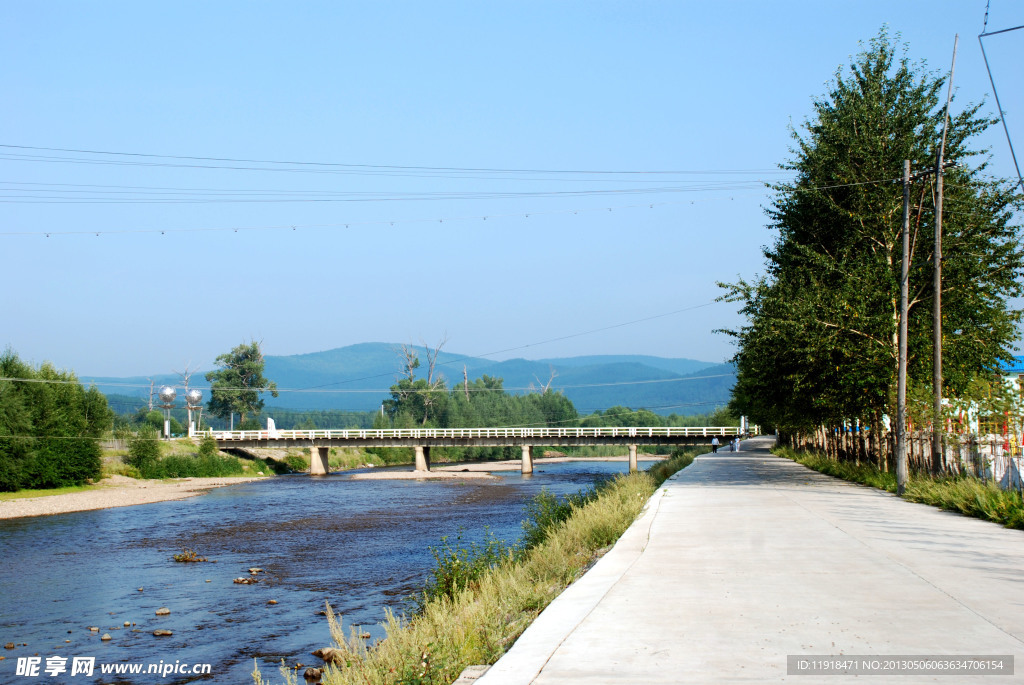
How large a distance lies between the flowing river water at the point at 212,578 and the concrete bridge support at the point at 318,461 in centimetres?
4062

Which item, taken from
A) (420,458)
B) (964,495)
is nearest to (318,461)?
(420,458)

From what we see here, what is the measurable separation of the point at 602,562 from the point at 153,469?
6121 centimetres

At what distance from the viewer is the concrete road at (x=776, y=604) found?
6469 millimetres

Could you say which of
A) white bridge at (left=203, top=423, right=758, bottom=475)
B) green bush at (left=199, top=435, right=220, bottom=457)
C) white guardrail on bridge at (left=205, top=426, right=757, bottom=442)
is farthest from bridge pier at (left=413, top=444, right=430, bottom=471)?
green bush at (left=199, top=435, right=220, bottom=457)

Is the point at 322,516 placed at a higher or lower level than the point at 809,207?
lower

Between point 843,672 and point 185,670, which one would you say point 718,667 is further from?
point 185,670

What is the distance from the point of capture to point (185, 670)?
1241cm

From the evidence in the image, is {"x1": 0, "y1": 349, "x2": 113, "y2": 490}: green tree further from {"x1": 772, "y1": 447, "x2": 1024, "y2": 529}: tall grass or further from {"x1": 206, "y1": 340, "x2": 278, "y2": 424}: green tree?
{"x1": 206, "y1": 340, "x2": 278, "y2": 424}: green tree

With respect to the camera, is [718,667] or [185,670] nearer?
[718,667]

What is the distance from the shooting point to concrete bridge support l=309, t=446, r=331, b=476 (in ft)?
278

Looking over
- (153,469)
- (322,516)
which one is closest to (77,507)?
(322,516)

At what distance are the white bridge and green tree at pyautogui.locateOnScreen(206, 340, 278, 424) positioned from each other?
45.7 metres

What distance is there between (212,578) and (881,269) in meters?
21.1

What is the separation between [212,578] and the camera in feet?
68.9
